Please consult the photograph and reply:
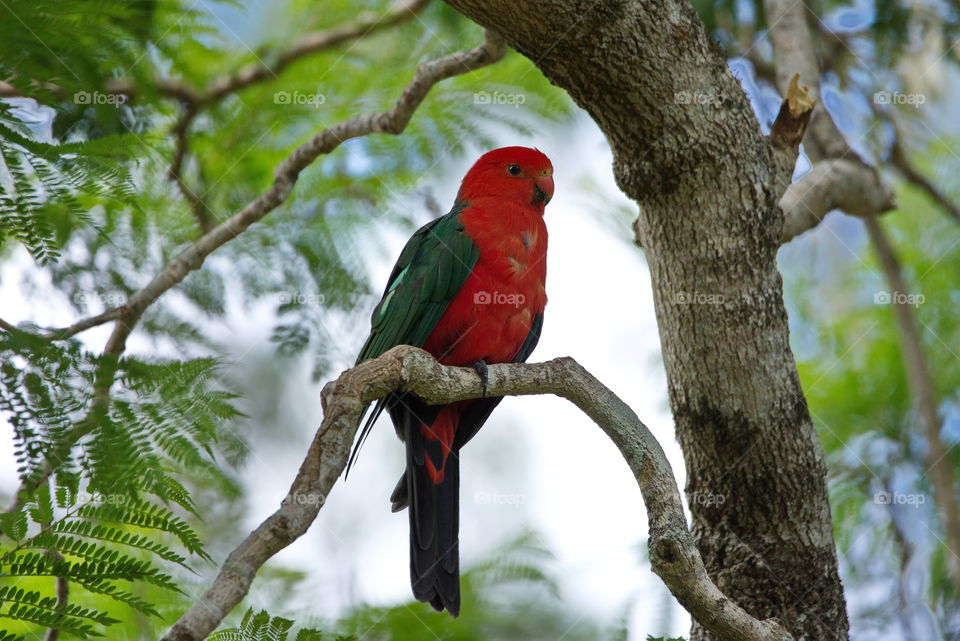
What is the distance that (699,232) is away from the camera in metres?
3.49

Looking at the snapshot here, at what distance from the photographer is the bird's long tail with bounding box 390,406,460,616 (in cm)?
384

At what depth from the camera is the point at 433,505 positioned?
404cm

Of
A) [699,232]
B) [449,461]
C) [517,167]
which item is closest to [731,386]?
[699,232]

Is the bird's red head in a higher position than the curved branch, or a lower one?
higher

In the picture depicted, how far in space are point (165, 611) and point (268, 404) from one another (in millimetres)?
2604

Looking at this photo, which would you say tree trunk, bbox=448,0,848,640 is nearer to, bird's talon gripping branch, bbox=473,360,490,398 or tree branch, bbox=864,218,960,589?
bird's talon gripping branch, bbox=473,360,490,398

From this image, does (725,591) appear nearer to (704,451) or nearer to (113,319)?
(704,451)

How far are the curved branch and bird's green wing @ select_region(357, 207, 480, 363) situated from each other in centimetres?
74

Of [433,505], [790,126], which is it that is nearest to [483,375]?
[433,505]

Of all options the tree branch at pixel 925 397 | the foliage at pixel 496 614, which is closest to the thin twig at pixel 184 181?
the foliage at pixel 496 614

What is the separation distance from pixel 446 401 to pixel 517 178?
5.57 ft

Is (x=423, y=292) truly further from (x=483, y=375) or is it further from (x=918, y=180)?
(x=918, y=180)

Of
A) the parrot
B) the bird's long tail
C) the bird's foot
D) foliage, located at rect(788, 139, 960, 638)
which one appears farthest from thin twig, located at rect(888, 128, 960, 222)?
the bird's foot

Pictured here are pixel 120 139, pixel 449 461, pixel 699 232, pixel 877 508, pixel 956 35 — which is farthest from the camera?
pixel 956 35
